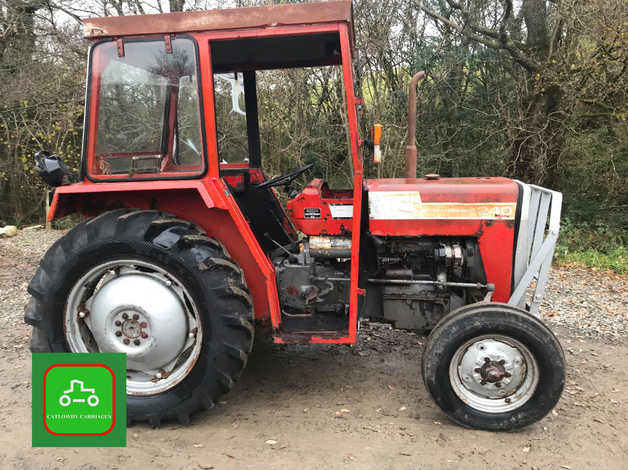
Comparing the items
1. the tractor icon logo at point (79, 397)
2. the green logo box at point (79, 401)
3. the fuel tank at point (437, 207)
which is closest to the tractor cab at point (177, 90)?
the fuel tank at point (437, 207)

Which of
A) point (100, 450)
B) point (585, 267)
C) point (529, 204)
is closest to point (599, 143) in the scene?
point (585, 267)

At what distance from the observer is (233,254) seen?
298 centimetres

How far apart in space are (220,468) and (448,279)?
1757mm

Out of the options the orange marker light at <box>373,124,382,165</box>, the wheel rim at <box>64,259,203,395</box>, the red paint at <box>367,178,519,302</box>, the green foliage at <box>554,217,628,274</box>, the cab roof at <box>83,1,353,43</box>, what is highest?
the cab roof at <box>83,1,353,43</box>

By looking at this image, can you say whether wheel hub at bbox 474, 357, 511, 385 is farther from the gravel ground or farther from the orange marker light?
the gravel ground

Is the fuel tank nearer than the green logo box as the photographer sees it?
No

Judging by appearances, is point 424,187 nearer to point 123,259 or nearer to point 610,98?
point 123,259

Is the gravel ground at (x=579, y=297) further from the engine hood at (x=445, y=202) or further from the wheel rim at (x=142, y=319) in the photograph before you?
the wheel rim at (x=142, y=319)

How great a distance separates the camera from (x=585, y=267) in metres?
6.44

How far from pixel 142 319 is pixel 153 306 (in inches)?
4.6

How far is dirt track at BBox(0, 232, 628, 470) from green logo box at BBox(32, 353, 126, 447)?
84 millimetres

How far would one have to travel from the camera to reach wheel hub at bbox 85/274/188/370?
2.76m

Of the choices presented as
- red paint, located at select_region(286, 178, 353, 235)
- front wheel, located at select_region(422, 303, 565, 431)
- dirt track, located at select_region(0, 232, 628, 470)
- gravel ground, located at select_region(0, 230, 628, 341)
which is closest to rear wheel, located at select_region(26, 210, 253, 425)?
Result: dirt track, located at select_region(0, 232, 628, 470)

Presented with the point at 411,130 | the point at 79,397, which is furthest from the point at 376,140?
the point at 79,397
